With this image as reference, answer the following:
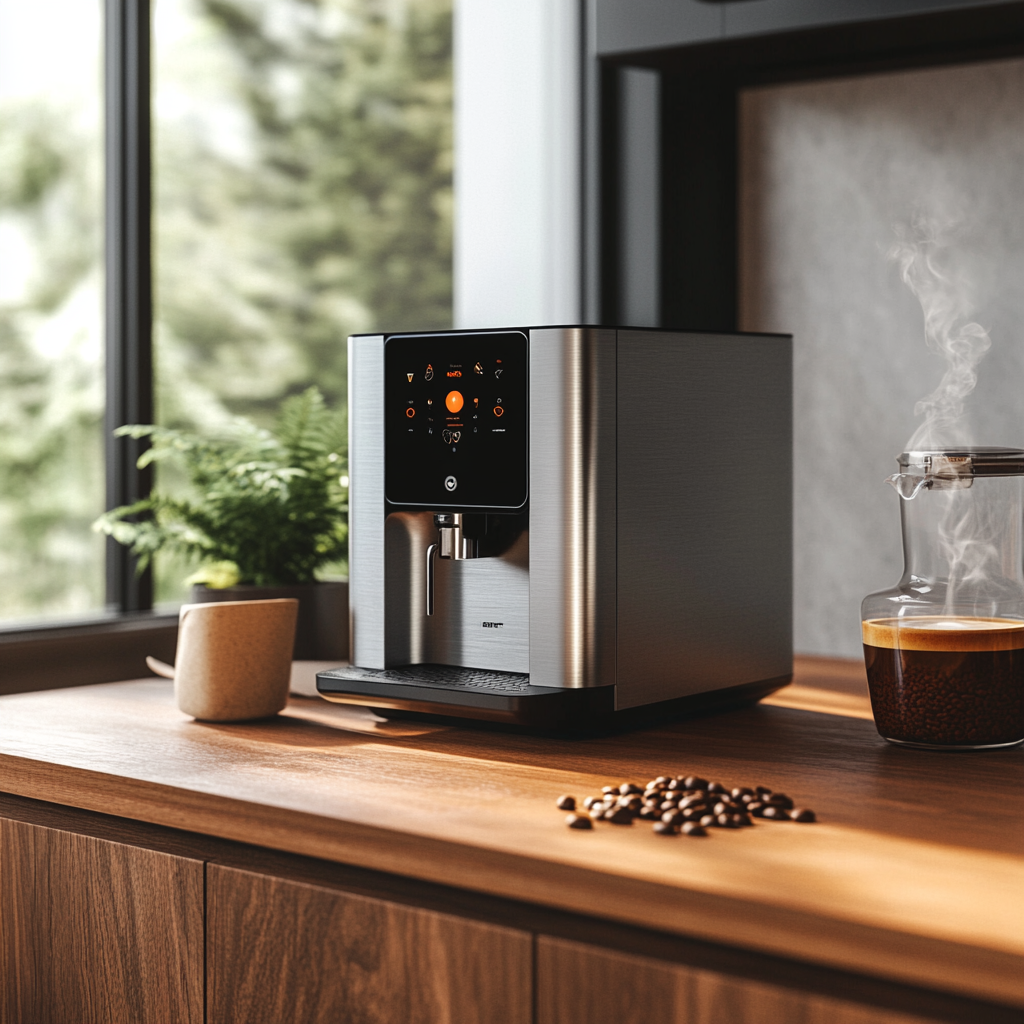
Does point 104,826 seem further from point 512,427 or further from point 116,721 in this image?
point 512,427

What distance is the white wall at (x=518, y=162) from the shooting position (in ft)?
5.82

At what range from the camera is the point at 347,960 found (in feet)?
2.83

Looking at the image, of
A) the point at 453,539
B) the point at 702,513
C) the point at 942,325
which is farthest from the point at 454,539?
the point at 942,325

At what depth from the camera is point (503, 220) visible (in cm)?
187

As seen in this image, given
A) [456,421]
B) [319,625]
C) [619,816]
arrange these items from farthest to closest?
[319,625]
[456,421]
[619,816]

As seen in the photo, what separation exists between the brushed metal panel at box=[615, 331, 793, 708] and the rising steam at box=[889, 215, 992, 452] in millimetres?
361

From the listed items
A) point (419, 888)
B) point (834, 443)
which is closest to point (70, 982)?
point (419, 888)

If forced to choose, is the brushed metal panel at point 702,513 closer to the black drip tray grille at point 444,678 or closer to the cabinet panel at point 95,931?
the black drip tray grille at point 444,678

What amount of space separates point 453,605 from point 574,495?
184mm

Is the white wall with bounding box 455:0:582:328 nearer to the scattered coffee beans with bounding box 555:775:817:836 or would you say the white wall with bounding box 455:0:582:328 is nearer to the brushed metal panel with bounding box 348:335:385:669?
the brushed metal panel with bounding box 348:335:385:669

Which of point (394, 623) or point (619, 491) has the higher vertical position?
point (619, 491)

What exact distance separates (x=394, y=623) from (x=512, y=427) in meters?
0.23

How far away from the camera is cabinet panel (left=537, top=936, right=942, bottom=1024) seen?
667mm

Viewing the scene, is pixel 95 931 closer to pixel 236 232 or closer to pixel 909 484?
Result: pixel 909 484
